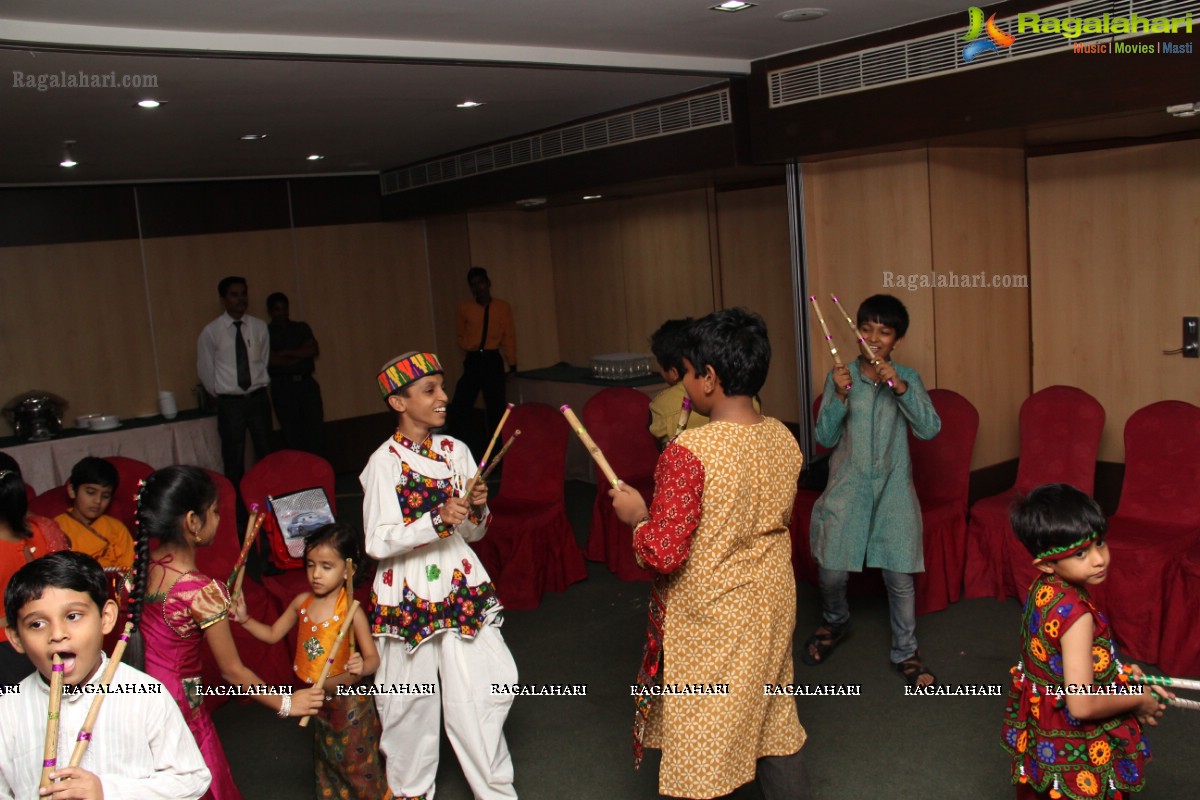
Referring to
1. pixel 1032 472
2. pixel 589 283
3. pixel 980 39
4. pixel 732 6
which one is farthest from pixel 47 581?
pixel 589 283

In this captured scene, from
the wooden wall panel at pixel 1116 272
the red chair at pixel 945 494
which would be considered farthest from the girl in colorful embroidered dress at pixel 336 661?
the wooden wall panel at pixel 1116 272

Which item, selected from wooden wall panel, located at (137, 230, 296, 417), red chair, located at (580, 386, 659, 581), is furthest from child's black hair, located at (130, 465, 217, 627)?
wooden wall panel, located at (137, 230, 296, 417)

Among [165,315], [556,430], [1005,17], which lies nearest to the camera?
[1005,17]

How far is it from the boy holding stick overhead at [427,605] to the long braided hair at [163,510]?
47 centimetres

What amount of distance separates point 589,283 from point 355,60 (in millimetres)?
5014

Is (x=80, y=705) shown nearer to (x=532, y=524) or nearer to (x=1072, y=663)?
(x=1072, y=663)

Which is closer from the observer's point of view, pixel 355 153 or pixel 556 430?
pixel 556 430

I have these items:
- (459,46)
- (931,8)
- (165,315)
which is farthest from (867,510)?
(165,315)

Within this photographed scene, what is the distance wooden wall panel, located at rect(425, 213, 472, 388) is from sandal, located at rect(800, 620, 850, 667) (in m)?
5.04

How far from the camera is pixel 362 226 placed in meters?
8.70

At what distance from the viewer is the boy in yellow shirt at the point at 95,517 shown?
4.02 meters

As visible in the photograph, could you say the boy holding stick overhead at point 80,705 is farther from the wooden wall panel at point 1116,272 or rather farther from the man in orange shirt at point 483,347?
the man in orange shirt at point 483,347

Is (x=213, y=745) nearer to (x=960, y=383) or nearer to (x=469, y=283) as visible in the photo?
(x=960, y=383)

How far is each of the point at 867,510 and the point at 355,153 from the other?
15.4 ft
